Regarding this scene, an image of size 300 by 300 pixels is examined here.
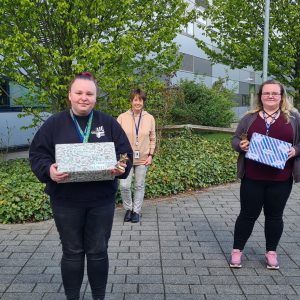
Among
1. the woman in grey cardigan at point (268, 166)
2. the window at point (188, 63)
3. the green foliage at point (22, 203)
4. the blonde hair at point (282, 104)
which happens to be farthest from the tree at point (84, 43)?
the window at point (188, 63)

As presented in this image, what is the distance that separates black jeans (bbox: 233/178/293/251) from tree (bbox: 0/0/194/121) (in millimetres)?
3983

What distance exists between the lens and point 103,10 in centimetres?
759

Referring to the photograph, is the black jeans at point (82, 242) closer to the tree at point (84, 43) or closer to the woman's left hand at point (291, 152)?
the woman's left hand at point (291, 152)

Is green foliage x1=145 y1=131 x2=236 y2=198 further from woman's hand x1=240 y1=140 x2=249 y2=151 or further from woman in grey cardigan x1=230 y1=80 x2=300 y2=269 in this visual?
woman's hand x1=240 y1=140 x2=249 y2=151

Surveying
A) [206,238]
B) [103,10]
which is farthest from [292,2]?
[206,238]

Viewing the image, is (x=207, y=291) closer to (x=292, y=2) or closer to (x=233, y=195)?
(x=233, y=195)

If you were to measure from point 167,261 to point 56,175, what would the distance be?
79.1 inches

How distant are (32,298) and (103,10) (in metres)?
5.36

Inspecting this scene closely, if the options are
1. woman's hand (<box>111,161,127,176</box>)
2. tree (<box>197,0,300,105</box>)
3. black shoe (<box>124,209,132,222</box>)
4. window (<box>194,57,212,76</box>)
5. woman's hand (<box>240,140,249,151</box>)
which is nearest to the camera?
woman's hand (<box>111,161,127,176</box>)

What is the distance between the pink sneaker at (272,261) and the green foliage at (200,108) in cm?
1144

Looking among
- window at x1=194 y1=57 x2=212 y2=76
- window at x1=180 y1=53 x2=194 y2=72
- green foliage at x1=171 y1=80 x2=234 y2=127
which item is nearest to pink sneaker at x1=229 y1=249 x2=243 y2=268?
green foliage at x1=171 y1=80 x2=234 y2=127

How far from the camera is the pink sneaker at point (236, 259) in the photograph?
432cm

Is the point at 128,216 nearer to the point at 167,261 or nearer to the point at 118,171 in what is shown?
the point at 167,261

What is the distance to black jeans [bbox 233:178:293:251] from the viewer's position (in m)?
4.13
